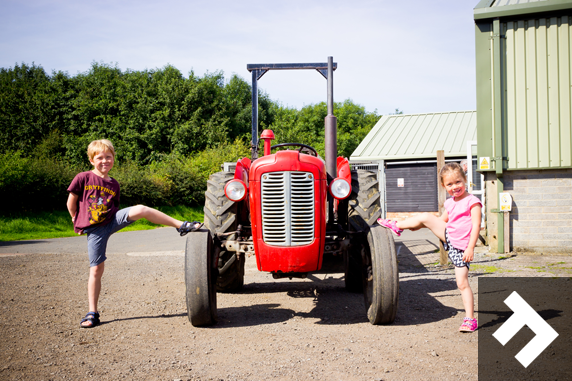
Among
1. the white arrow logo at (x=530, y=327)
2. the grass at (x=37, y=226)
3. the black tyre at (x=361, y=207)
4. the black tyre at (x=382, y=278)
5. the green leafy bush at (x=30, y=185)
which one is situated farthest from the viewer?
the green leafy bush at (x=30, y=185)

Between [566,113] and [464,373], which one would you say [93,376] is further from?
[566,113]

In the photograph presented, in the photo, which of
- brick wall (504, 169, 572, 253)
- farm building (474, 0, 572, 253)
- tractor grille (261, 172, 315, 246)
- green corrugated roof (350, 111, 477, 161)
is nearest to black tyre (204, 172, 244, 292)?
tractor grille (261, 172, 315, 246)

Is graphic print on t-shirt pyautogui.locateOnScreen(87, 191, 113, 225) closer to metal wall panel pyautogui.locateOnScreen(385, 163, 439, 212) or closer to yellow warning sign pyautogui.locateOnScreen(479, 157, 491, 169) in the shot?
yellow warning sign pyautogui.locateOnScreen(479, 157, 491, 169)

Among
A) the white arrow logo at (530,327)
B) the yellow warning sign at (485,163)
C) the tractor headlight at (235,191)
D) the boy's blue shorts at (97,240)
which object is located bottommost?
the white arrow logo at (530,327)

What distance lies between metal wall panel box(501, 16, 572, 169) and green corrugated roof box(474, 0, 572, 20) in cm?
22

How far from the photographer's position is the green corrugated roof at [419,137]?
1816cm

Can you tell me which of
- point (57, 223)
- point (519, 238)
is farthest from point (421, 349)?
point (57, 223)

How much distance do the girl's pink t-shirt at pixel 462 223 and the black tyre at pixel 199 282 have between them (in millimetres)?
2084

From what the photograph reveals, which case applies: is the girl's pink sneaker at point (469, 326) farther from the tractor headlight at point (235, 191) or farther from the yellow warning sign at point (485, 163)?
the yellow warning sign at point (485, 163)

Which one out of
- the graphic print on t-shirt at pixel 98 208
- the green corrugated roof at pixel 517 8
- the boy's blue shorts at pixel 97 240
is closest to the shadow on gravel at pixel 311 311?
the boy's blue shorts at pixel 97 240

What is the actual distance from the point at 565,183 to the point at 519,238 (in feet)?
4.04

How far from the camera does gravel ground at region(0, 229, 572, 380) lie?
117 inches

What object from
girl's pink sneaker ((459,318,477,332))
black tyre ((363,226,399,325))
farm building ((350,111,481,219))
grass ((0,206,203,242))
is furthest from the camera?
farm building ((350,111,481,219))

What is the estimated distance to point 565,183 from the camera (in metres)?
8.14
